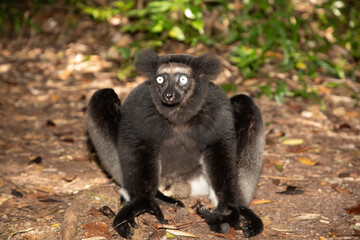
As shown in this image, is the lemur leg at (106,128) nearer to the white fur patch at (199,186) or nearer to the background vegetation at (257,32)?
the white fur patch at (199,186)

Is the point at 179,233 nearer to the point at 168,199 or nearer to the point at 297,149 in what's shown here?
the point at 168,199

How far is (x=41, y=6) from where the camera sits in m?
11.4

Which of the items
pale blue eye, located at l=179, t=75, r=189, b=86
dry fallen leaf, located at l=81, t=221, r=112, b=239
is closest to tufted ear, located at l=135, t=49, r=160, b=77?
pale blue eye, located at l=179, t=75, r=189, b=86

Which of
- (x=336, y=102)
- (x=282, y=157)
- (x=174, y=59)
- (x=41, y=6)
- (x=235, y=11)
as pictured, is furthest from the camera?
(x=41, y=6)

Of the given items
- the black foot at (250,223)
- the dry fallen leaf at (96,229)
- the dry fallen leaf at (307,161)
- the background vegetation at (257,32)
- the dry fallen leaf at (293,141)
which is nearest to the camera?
the dry fallen leaf at (96,229)

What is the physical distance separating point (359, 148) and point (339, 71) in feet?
7.23

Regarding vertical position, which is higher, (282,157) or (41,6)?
(41,6)

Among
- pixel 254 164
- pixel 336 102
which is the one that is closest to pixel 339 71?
pixel 336 102

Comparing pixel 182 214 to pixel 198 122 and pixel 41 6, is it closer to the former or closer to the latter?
pixel 198 122

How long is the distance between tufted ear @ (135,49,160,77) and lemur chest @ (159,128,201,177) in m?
0.72

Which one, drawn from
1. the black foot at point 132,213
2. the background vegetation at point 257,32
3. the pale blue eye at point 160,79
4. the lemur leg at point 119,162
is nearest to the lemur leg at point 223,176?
the black foot at point 132,213

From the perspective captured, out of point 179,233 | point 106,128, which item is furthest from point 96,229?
point 106,128

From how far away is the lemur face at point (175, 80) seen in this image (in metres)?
4.29

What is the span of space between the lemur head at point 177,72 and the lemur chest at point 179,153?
15.7 inches
